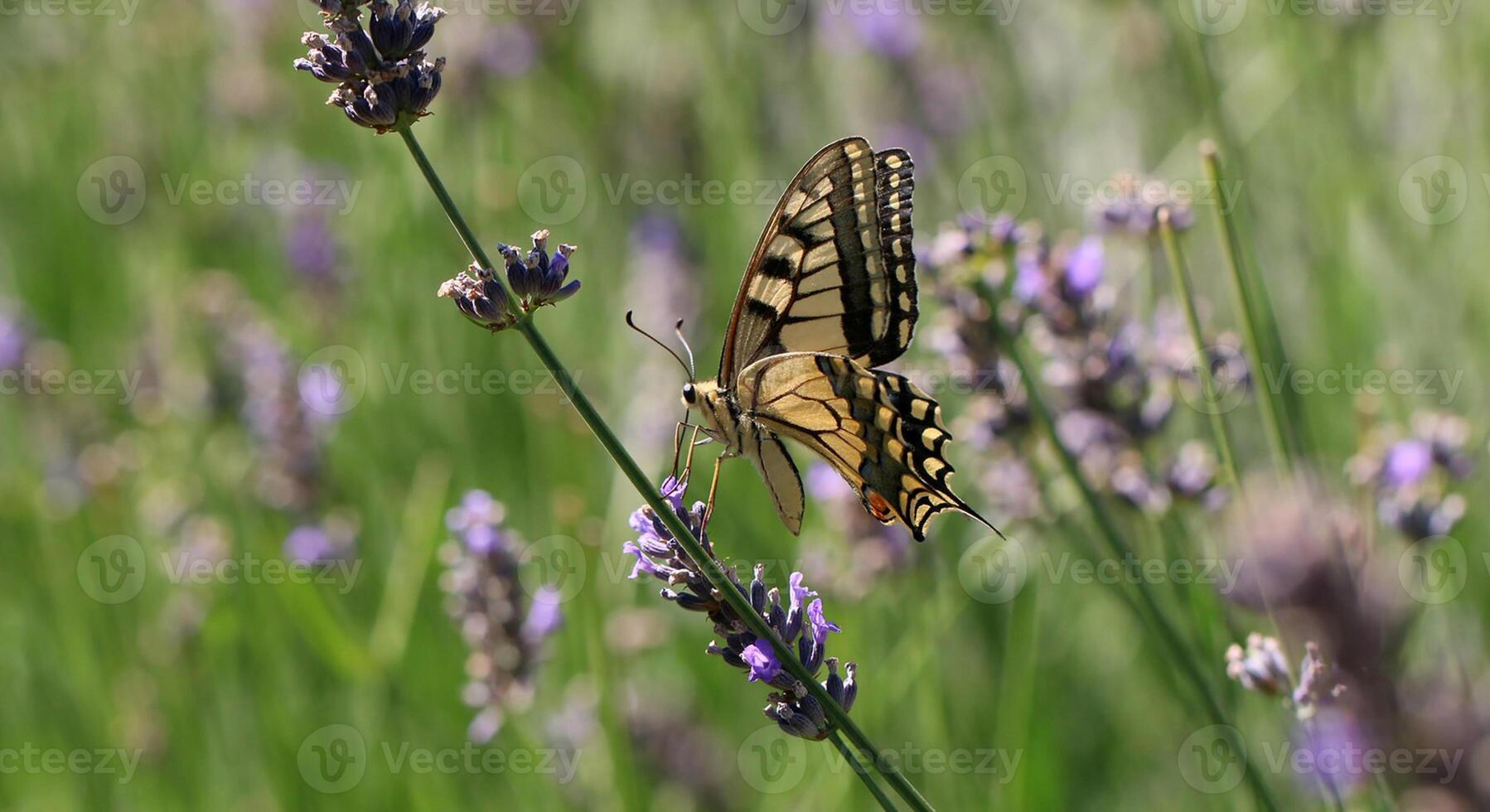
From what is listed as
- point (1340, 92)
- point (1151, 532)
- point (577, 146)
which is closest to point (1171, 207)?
point (1151, 532)

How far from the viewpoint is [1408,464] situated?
190cm

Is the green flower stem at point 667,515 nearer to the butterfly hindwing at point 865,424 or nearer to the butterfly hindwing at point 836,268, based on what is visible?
the butterfly hindwing at point 865,424

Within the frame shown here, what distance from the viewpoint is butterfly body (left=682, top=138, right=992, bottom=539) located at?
1606mm

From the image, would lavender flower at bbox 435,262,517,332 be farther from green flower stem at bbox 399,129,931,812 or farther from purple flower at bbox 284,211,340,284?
purple flower at bbox 284,211,340,284

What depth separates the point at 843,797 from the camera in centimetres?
253

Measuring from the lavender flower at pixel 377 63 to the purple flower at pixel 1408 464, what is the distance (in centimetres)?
154

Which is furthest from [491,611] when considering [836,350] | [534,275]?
[534,275]

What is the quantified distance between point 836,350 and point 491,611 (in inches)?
28.5

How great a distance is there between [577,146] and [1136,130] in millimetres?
2174

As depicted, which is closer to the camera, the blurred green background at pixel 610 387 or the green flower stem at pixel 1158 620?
the green flower stem at pixel 1158 620

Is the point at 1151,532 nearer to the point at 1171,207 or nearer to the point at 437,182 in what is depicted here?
the point at 1171,207

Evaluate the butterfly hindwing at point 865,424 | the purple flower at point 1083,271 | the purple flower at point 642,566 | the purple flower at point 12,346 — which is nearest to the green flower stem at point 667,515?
the purple flower at point 642,566

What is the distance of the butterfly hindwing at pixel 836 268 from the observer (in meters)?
1.71

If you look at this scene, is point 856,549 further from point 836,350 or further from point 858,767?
point 858,767
